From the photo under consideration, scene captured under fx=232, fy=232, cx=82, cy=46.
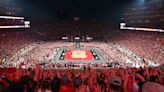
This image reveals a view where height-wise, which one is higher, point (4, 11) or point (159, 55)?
point (4, 11)

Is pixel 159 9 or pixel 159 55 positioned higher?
pixel 159 9

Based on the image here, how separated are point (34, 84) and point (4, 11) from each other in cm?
4669

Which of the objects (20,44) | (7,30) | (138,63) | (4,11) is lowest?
(138,63)

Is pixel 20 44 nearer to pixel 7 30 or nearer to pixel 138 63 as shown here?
pixel 7 30

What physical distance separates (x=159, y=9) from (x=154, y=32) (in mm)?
5122

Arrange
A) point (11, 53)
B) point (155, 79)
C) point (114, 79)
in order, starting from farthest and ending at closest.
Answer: point (11, 53) < point (155, 79) < point (114, 79)

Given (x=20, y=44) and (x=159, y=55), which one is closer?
(x=159, y=55)

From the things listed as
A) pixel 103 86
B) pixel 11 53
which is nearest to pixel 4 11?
pixel 11 53

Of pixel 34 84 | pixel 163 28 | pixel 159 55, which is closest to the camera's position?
pixel 34 84

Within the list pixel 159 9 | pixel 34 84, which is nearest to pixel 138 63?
pixel 159 9

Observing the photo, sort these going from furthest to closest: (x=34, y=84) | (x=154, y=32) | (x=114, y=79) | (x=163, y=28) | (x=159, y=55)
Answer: (x=154, y=32) < (x=163, y=28) < (x=159, y=55) < (x=34, y=84) < (x=114, y=79)

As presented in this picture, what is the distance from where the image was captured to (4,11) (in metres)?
49.1

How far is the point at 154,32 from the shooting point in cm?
4712

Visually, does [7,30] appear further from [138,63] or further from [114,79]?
[114,79]
